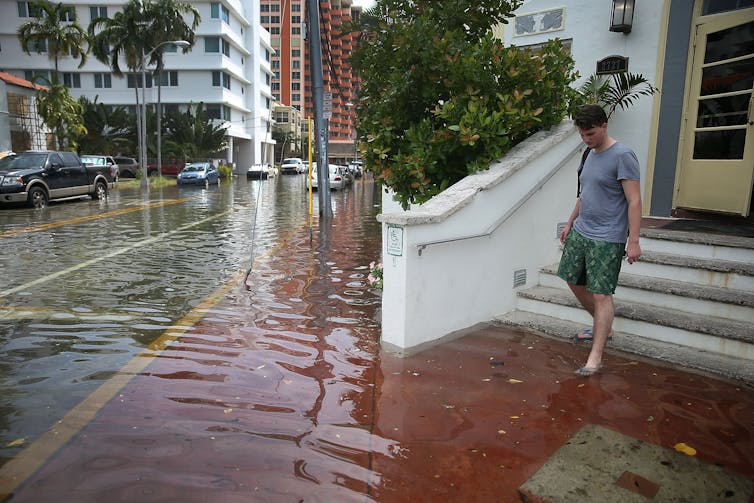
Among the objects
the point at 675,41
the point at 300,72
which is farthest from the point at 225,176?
the point at 300,72

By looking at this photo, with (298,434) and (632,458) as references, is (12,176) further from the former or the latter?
(632,458)

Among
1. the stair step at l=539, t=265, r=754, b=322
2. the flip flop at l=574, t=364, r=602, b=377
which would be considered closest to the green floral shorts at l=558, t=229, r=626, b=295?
the flip flop at l=574, t=364, r=602, b=377

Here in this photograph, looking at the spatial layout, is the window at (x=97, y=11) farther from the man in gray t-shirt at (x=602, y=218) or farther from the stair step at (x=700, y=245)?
the man in gray t-shirt at (x=602, y=218)

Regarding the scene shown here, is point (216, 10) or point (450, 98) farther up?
point (216, 10)

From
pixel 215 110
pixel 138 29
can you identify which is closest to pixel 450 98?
pixel 138 29

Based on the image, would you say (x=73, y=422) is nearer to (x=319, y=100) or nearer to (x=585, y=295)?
(x=585, y=295)

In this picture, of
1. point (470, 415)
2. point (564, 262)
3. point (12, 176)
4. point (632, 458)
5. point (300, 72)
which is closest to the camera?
point (632, 458)

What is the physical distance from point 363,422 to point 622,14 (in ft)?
23.1

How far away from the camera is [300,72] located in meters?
122

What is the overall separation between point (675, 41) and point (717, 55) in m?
0.62

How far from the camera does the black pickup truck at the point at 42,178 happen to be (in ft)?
50.5

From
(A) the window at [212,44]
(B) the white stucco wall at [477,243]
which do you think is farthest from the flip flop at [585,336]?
(A) the window at [212,44]

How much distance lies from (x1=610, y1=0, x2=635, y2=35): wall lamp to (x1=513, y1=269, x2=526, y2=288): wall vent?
4523mm

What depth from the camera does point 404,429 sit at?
3154 mm
